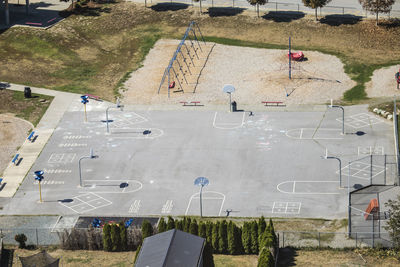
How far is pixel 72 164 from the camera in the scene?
86.2 metres

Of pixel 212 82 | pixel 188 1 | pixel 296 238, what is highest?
pixel 188 1

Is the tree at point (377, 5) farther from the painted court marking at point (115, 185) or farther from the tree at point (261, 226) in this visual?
the tree at point (261, 226)

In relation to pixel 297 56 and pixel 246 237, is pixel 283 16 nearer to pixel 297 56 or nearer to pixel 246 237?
pixel 297 56

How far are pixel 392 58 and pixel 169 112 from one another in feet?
107

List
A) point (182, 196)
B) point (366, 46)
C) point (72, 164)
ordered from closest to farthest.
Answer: point (182, 196) < point (72, 164) < point (366, 46)

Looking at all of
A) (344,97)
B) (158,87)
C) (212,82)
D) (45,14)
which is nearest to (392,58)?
(344,97)

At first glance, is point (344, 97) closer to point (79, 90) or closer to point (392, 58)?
point (392, 58)

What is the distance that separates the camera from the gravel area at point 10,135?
291ft

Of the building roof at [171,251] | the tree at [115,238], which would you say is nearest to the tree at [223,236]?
the tree at [115,238]

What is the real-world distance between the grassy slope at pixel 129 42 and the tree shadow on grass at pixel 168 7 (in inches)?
43.3

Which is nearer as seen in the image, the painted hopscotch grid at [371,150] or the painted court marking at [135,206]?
the painted court marking at [135,206]

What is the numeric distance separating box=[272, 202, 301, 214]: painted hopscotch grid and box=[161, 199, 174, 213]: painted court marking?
9900 millimetres

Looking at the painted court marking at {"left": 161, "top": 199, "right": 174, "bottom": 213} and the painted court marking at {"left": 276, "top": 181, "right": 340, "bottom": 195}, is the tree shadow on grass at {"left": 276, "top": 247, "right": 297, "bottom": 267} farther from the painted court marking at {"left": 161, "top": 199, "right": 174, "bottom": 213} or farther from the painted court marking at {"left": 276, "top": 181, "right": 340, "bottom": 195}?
the painted court marking at {"left": 161, "top": 199, "right": 174, "bottom": 213}

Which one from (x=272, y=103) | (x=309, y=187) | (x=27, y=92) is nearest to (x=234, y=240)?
(x=309, y=187)
